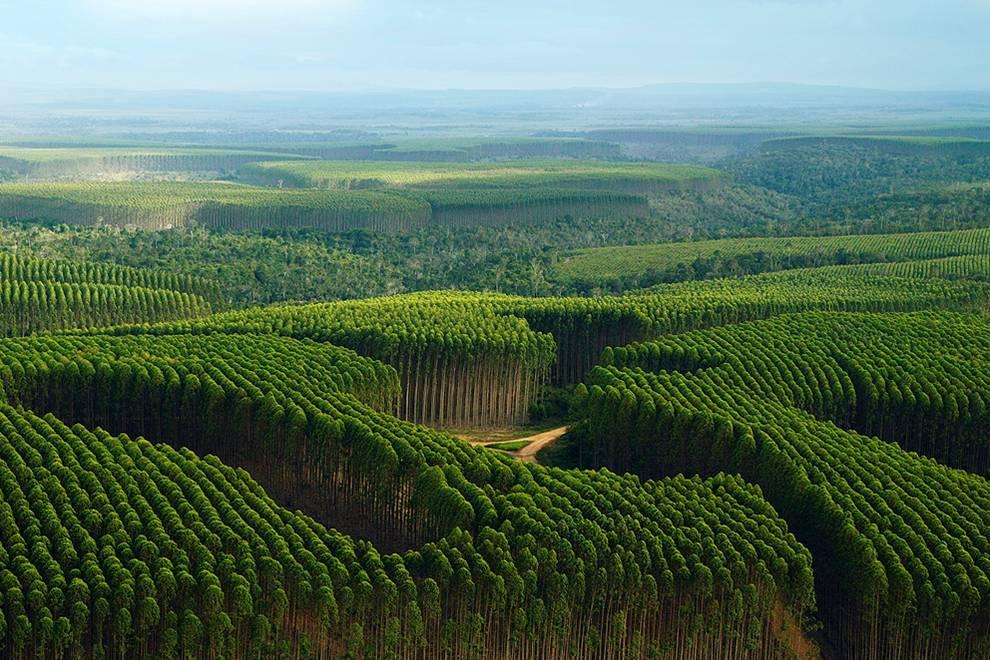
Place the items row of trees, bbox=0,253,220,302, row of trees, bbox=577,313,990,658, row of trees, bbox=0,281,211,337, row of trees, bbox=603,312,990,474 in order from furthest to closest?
row of trees, bbox=0,253,220,302
row of trees, bbox=0,281,211,337
row of trees, bbox=603,312,990,474
row of trees, bbox=577,313,990,658

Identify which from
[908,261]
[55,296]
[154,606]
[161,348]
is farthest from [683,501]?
[908,261]

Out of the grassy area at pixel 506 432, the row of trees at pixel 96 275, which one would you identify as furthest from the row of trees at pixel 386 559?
the row of trees at pixel 96 275

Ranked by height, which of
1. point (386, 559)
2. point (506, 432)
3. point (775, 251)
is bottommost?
point (506, 432)

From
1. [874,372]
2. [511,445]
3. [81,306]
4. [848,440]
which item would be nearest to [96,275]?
[81,306]

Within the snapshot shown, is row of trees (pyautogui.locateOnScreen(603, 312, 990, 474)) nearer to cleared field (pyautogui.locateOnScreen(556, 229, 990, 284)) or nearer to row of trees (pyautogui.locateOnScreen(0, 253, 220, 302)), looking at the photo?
cleared field (pyautogui.locateOnScreen(556, 229, 990, 284))

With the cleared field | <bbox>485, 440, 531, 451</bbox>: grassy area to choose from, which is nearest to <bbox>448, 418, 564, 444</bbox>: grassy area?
<bbox>485, 440, 531, 451</bbox>: grassy area

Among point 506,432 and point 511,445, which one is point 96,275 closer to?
point 506,432
